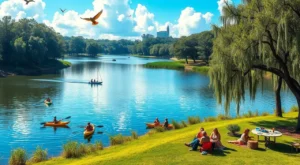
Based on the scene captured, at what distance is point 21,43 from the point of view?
85.5m

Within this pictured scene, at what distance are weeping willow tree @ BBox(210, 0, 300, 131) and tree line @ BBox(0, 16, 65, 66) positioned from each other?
74.3 meters

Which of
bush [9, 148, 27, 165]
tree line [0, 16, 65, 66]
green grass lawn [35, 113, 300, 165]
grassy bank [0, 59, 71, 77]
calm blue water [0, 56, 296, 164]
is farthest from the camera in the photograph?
tree line [0, 16, 65, 66]

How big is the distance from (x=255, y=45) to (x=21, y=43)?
79.7 meters

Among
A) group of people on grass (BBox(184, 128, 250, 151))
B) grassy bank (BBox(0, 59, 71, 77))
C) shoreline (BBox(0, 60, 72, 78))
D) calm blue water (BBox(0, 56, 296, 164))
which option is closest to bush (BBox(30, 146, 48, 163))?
calm blue water (BBox(0, 56, 296, 164))

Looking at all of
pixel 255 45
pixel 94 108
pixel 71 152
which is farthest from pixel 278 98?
pixel 94 108

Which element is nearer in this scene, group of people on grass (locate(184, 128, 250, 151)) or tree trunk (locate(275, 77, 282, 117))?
group of people on grass (locate(184, 128, 250, 151))

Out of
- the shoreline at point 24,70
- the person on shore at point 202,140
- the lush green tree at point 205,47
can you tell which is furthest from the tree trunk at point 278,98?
the lush green tree at point 205,47

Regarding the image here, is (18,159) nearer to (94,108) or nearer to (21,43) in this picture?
(94,108)

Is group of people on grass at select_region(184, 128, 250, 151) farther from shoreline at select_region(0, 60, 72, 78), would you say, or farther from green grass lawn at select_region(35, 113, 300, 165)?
shoreline at select_region(0, 60, 72, 78)

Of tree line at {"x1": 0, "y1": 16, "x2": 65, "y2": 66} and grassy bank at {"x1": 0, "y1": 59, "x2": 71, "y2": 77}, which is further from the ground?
tree line at {"x1": 0, "y1": 16, "x2": 65, "y2": 66}

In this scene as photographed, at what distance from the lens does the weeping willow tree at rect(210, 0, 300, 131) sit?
58.4ft

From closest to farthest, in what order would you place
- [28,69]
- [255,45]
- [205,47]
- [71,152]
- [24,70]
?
[71,152], [255,45], [24,70], [28,69], [205,47]

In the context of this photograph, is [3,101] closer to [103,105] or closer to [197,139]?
[103,105]

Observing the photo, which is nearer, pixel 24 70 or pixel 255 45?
pixel 255 45
